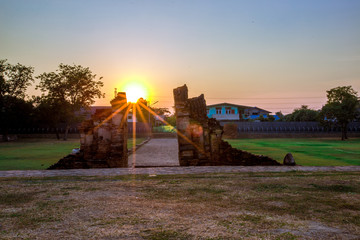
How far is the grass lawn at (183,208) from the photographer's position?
137 inches

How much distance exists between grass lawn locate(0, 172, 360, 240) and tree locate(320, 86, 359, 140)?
30819 mm

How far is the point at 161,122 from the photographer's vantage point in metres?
74.0

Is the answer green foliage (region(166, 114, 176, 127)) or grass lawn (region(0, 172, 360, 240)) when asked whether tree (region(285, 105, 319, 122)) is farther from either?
grass lawn (region(0, 172, 360, 240))

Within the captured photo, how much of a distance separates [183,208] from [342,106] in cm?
3566

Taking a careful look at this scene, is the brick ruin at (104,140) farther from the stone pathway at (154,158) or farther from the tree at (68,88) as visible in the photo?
the tree at (68,88)

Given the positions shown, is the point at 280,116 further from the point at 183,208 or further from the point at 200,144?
the point at 183,208

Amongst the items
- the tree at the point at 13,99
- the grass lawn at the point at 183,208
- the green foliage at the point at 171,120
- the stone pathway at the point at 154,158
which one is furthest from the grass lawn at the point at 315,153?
the green foliage at the point at 171,120

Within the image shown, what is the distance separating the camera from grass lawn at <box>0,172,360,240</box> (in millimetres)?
3469

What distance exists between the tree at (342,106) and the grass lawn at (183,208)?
30819 millimetres

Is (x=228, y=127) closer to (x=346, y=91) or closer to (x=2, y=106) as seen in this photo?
(x=346, y=91)

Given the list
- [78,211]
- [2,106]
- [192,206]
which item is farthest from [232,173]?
[2,106]

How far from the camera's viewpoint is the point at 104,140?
10.7 metres

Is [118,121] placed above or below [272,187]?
above

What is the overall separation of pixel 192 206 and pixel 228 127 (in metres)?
35.6
